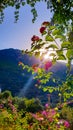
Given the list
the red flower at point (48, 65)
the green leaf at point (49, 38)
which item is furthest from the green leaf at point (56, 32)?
the red flower at point (48, 65)

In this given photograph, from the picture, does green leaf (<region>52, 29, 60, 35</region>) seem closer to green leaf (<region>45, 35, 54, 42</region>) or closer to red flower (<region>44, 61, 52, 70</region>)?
green leaf (<region>45, 35, 54, 42</region>)

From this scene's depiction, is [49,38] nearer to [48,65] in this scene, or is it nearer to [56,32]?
[56,32]

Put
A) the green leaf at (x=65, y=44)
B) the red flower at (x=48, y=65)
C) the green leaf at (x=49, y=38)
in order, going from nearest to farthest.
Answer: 1. the green leaf at (x=65, y=44)
2. the green leaf at (x=49, y=38)
3. the red flower at (x=48, y=65)

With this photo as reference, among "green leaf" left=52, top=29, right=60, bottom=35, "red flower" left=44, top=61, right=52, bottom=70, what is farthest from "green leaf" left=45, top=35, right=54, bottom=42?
"red flower" left=44, top=61, right=52, bottom=70

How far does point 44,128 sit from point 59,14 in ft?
22.3

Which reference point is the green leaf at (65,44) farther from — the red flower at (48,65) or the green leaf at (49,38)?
the red flower at (48,65)

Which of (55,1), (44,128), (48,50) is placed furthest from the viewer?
(44,128)

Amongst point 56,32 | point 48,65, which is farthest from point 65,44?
point 48,65

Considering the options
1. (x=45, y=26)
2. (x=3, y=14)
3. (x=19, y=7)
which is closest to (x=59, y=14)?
(x=45, y=26)

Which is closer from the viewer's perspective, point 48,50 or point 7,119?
point 48,50

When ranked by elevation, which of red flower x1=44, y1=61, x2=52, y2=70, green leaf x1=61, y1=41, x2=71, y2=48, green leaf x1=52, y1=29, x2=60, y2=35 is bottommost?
red flower x1=44, y1=61, x2=52, y2=70

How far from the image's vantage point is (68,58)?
4199 mm

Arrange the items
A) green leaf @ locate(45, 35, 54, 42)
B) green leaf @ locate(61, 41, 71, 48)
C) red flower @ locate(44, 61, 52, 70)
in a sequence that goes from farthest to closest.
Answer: red flower @ locate(44, 61, 52, 70)
green leaf @ locate(45, 35, 54, 42)
green leaf @ locate(61, 41, 71, 48)

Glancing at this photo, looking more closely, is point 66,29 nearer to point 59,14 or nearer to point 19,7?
point 59,14
